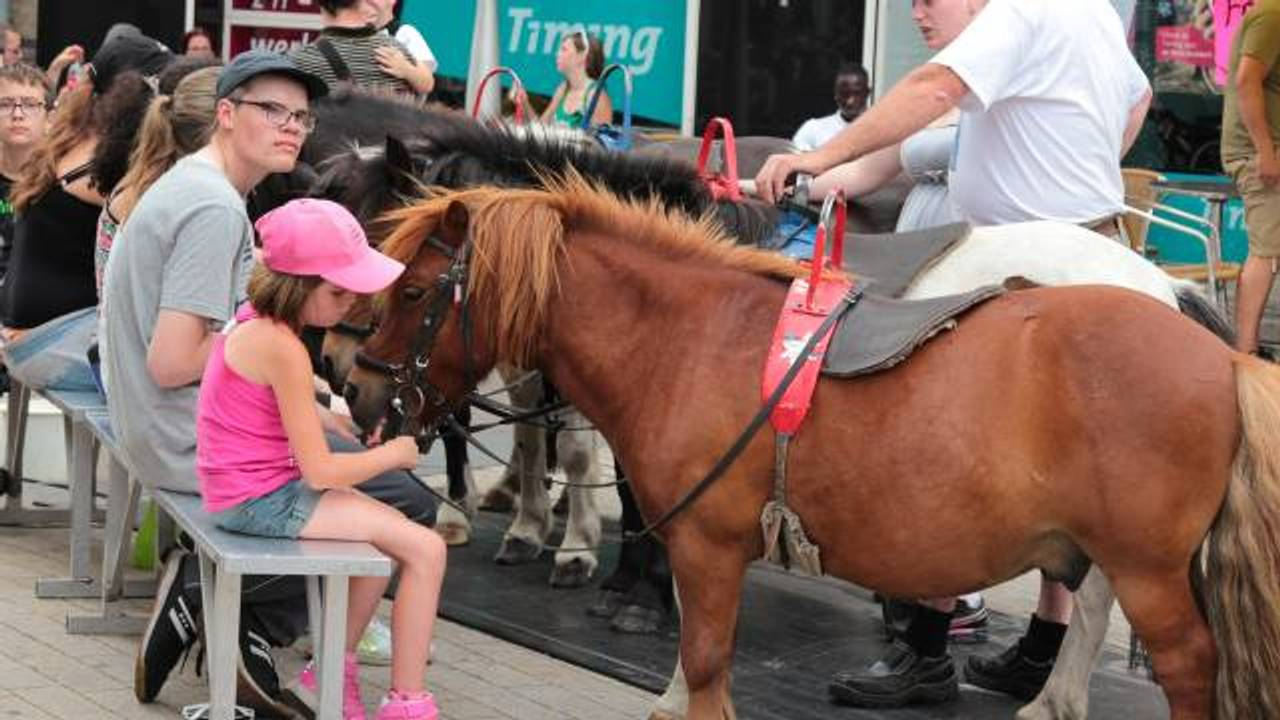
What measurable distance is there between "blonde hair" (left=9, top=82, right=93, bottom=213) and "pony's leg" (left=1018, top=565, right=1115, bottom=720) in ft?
13.5

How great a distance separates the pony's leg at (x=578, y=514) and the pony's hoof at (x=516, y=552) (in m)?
0.23

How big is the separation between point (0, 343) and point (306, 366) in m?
3.36

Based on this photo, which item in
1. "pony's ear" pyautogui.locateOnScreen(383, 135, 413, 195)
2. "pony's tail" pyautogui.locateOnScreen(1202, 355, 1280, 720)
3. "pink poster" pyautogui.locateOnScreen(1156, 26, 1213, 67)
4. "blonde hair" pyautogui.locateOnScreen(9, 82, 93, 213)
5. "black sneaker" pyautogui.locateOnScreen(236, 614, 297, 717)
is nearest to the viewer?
"pony's tail" pyautogui.locateOnScreen(1202, 355, 1280, 720)

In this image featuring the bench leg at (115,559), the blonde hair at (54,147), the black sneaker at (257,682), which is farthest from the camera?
the blonde hair at (54,147)

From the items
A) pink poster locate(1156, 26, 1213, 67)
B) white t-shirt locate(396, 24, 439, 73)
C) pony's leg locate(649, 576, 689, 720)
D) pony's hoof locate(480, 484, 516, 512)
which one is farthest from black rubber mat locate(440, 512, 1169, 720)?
pink poster locate(1156, 26, 1213, 67)

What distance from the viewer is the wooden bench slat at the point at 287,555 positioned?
448 cm

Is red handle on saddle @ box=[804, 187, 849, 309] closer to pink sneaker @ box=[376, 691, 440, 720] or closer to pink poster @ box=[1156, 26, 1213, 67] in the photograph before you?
pink sneaker @ box=[376, 691, 440, 720]

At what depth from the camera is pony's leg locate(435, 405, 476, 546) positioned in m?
7.61

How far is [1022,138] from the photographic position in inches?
217

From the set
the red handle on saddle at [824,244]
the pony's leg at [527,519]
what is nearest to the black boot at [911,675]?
the red handle on saddle at [824,244]

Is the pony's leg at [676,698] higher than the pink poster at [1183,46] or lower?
lower

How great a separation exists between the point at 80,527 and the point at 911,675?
9.37 ft

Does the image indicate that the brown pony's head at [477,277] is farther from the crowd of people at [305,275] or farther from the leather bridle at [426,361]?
the crowd of people at [305,275]

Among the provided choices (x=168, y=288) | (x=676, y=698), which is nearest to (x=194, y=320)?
(x=168, y=288)
